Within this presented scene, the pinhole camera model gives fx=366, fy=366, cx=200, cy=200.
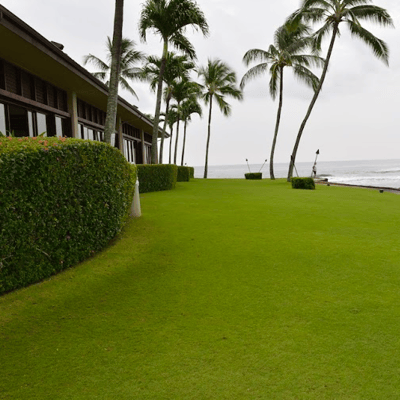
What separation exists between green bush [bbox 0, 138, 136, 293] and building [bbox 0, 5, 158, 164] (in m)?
1.95

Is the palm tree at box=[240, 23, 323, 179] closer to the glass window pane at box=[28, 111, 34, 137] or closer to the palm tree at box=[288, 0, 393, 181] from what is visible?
the palm tree at box=[288, 0, 393, 181]

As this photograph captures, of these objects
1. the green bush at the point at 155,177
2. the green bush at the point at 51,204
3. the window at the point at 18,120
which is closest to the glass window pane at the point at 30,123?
the window at the point at 18,120

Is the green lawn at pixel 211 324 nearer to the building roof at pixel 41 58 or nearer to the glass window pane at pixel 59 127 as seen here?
the building roof at pixel 41 58

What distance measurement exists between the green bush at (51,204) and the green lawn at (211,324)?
0.26m

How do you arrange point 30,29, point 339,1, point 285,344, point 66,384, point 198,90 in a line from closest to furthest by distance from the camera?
1. point 66,384
2. point 285,344
3. point 30,29
4. point 339,1
5. point 198,90

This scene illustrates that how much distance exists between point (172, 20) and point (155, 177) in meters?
7.95

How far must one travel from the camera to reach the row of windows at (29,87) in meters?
9.83

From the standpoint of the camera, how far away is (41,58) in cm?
979

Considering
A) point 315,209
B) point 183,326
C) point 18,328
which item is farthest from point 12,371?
point 315,209

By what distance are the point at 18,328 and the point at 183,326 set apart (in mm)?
1532

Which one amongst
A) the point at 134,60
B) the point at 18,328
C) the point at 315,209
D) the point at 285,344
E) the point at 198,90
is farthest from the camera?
the point at 198,90

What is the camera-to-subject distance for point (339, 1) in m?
22.8

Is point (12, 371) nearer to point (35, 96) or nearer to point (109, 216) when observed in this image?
point (109, 216)

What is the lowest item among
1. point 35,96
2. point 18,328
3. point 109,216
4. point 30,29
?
point 18,328
